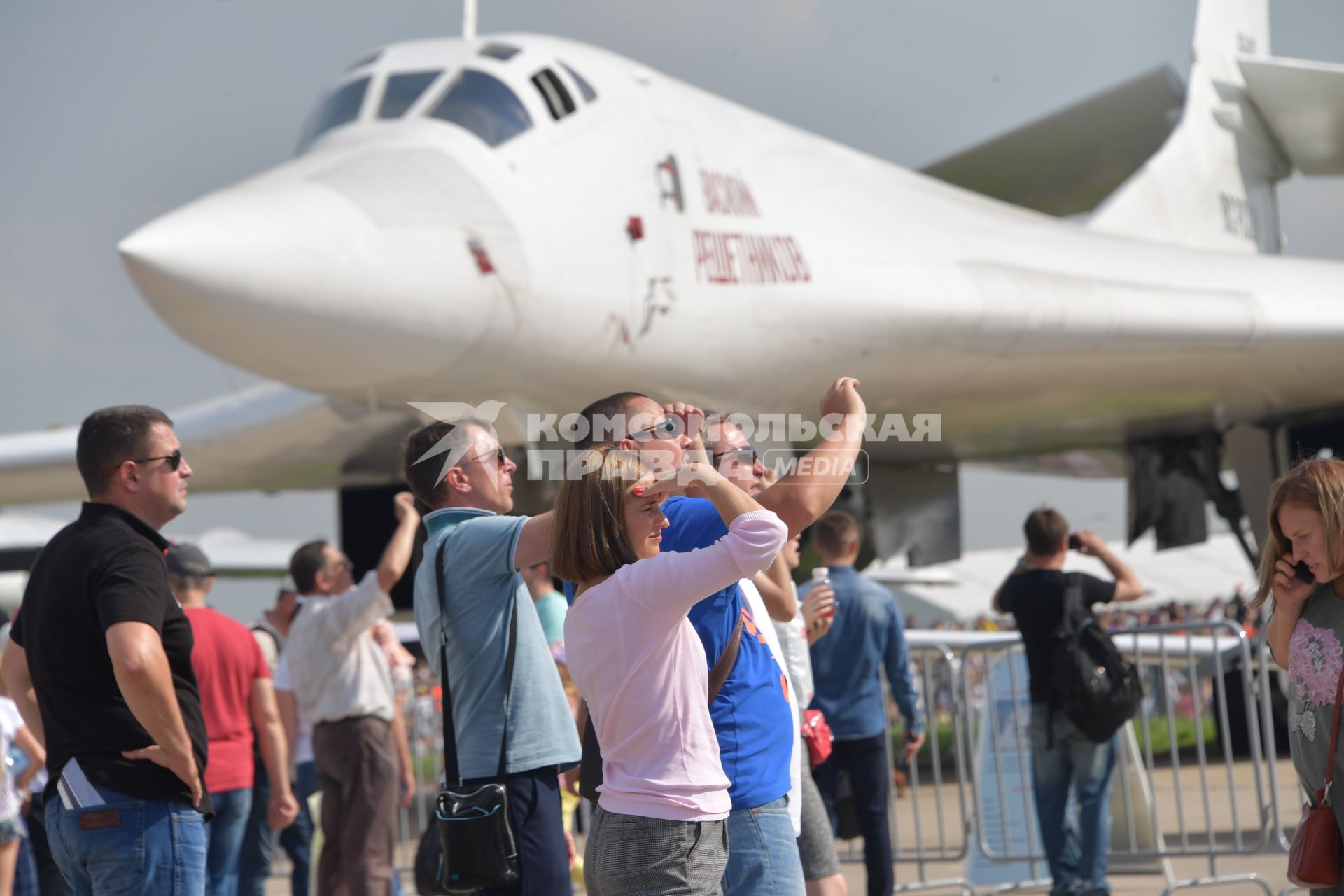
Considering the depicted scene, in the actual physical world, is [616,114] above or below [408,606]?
above

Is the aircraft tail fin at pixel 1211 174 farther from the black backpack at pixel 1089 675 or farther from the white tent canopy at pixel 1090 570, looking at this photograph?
the white tent canopy at pixel 1090 570

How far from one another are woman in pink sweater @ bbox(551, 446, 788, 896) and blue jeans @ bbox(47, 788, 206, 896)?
1.03m

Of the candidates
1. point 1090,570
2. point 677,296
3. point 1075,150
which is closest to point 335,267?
point 677,296

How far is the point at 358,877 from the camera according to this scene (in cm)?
541

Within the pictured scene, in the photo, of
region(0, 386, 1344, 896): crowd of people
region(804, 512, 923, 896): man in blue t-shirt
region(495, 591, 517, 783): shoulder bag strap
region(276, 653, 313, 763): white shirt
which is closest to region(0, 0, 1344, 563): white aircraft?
region(276, 653, 313, 763): white shirt

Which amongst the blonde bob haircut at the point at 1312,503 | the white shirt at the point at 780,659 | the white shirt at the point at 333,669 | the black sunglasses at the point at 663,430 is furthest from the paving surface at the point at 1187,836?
the black sunglasses at the point at 663,430

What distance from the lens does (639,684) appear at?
2584 mm

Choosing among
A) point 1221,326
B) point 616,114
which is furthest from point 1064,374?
point 616,114

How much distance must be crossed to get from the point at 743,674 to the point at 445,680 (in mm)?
805

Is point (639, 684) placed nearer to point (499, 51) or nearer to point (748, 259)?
point (748, 259)

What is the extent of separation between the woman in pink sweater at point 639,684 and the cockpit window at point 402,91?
5.91 metres

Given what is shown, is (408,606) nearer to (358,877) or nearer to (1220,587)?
(358,877)

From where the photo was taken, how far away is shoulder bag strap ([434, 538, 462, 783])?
332cm

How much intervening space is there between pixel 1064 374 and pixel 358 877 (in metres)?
7.08
